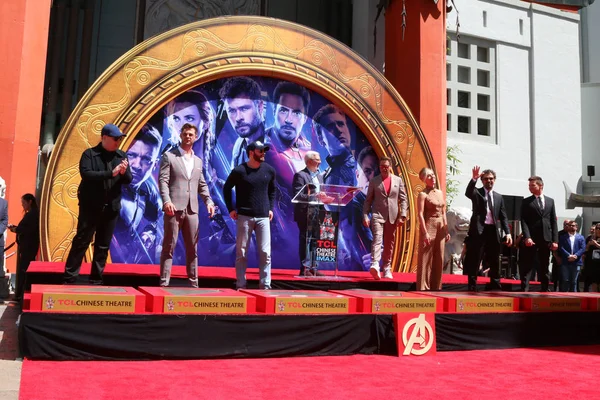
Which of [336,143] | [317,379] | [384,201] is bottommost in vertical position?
[317,379]

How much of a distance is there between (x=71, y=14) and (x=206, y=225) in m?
8.70

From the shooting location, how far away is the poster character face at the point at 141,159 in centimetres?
897

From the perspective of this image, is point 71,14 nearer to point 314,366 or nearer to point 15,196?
point 15,196

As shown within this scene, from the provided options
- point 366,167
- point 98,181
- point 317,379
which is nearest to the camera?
point 317,379

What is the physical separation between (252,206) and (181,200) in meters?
0.74

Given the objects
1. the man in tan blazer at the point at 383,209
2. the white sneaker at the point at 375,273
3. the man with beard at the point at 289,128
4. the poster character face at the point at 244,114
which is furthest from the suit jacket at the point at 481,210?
the poster character face at the point at 244,114

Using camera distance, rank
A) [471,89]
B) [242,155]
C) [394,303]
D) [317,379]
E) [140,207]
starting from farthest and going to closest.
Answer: [471,89] → [242,155] → [140,207] → [394,303] → [317,379]

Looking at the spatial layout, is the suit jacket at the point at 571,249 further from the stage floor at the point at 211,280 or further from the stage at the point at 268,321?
the stage at the point at 268,321

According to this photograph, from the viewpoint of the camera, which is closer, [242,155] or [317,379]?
[317,379]

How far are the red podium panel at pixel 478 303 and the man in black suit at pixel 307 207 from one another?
223 centimetres

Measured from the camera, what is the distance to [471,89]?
734 inches

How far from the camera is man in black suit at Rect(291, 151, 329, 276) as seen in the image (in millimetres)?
7672

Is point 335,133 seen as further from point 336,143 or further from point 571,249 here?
point 571,249

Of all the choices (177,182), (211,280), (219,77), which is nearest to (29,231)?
(211,280)
